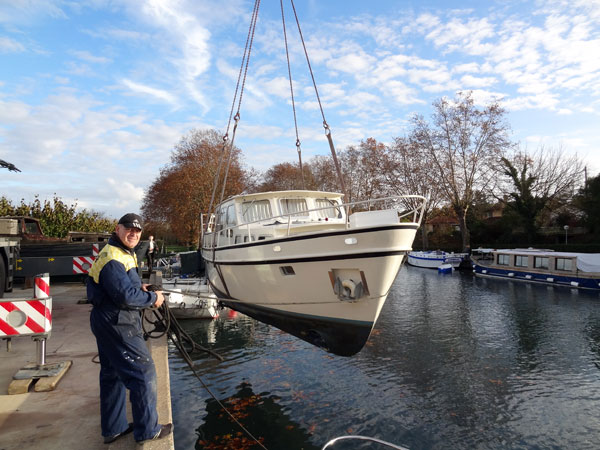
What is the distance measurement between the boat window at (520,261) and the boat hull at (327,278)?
22251 millimetres

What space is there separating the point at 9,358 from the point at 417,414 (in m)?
6.52

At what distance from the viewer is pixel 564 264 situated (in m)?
22.0

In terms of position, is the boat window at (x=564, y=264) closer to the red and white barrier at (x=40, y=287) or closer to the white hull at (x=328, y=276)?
the white hull at (x=328, y=276)

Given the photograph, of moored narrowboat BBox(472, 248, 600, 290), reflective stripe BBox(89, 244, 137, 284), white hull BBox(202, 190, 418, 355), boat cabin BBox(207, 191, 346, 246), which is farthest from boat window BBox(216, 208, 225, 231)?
moored narrowboat BBox(472, 248, 600, 290)

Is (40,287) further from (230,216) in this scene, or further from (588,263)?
(588,263)

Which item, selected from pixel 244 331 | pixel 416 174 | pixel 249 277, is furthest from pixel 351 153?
pixel 249 277

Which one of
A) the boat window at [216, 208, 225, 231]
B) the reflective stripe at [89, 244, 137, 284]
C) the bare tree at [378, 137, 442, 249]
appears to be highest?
the bare tree at [378, 137, 442, 249]

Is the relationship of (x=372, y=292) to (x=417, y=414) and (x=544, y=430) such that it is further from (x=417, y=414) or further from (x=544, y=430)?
(x=544, y=430)

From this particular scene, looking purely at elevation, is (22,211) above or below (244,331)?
above

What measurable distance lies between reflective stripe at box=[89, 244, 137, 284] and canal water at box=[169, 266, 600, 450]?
3602mm

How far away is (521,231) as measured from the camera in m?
36.7

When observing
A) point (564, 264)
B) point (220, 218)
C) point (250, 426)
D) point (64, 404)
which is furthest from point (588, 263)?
point (64, 404)

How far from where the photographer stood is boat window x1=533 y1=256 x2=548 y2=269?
75.8 ft

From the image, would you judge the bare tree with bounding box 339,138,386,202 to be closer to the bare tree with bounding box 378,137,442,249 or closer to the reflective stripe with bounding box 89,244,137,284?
the bare tree with bounding box 378,137,442,249
